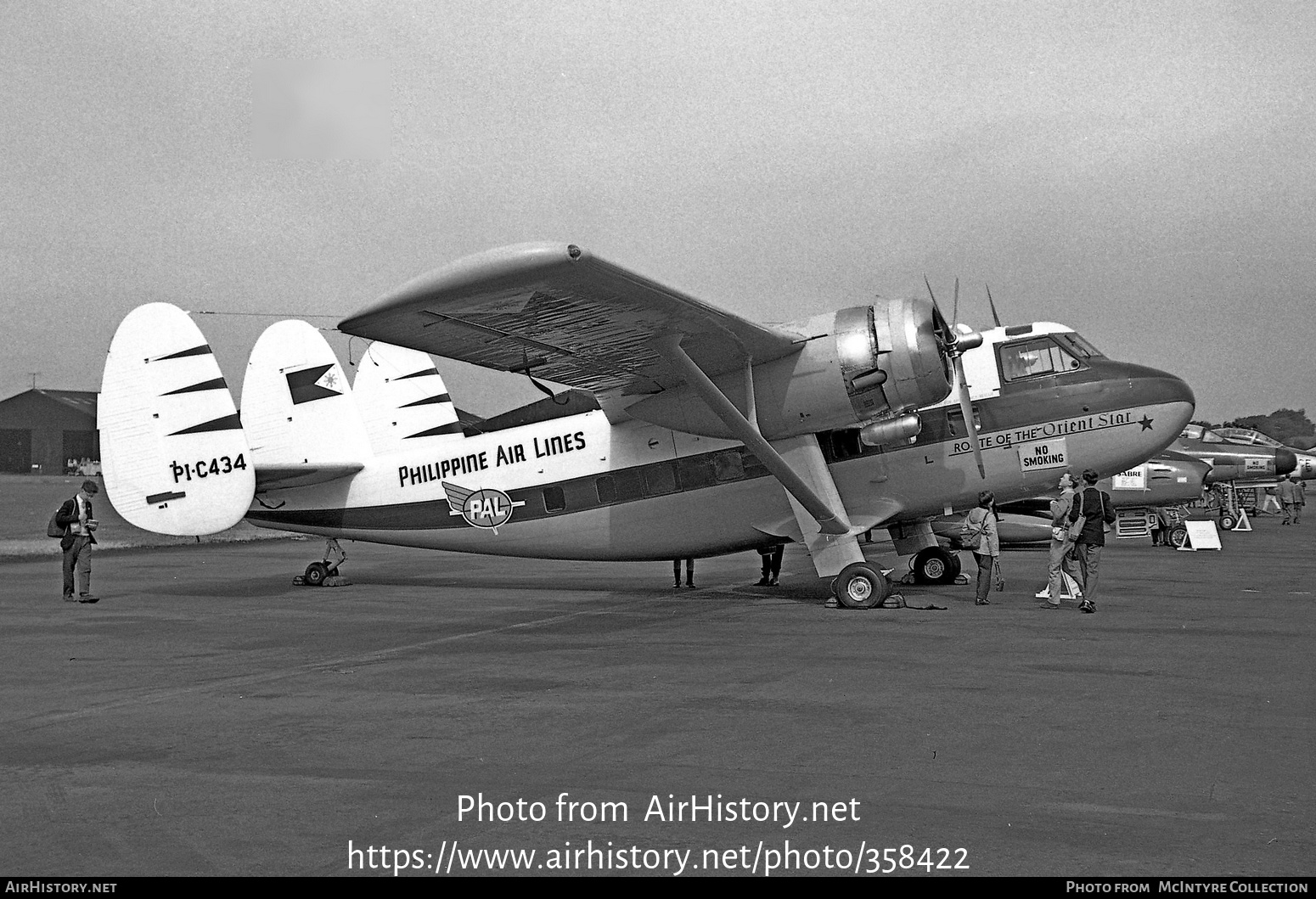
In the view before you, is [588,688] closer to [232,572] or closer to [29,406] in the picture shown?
[232,572]

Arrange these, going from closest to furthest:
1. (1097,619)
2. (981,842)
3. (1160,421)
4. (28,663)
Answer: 1. (981,842)
2. (28,663)
3. (1097,619)
4. (1160,421)

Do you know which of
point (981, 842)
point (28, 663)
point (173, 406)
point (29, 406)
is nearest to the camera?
point (981, 842)

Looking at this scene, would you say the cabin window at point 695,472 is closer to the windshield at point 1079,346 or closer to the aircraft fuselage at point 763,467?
the aircraft fuselage at point 763,467

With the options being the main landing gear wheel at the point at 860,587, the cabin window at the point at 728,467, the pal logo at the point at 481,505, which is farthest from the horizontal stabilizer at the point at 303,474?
the main landing gear wheel at the point at 860,587

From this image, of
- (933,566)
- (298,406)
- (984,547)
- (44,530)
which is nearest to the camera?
(984,547)

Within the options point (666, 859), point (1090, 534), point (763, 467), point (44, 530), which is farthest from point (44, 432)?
point (666, 859)

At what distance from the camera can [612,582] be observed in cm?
2047

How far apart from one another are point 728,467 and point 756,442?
2.33 meters

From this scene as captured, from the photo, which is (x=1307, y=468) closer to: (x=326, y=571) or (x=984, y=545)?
A: (x=984, y=545)

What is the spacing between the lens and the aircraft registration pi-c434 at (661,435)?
1390 cm

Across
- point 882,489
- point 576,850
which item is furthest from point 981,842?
point 882,489

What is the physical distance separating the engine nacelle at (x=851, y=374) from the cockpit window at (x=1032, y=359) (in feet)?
7.25

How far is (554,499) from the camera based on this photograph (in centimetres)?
1728

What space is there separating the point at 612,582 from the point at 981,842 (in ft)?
52.4
